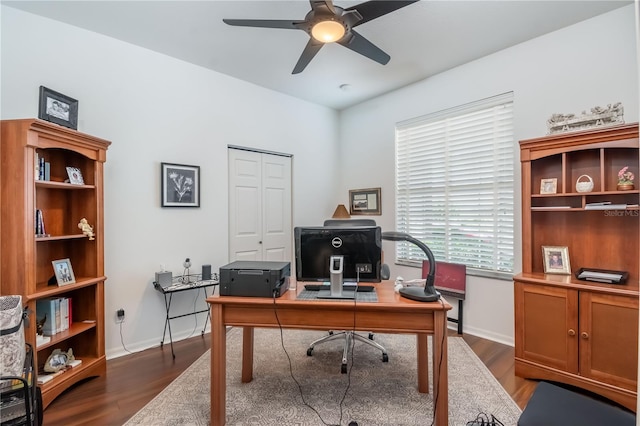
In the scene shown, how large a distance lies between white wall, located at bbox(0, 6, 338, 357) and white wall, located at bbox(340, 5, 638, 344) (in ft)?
5.60

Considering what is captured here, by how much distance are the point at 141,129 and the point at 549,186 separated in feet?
12.4

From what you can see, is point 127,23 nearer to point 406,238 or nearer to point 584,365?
point 406,238

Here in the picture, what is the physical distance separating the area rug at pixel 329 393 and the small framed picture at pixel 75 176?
5.75 ft

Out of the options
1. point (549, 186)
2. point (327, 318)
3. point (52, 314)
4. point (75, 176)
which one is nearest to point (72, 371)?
point (52, 314)

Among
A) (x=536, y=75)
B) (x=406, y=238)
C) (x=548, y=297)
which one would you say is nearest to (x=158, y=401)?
(x=406, y=238)

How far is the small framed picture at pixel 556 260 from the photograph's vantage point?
2.55 m

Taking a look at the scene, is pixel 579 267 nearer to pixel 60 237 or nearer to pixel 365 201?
pixel 365 201

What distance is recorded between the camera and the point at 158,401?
213 cm

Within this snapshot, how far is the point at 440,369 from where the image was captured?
1.68 meters

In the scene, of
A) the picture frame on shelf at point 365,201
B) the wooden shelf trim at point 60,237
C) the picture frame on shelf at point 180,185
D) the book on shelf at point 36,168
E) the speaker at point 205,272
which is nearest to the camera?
the book on shelf at point 36,168

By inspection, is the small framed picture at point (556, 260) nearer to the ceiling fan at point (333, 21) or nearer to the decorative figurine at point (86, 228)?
the ceiling fan at point (333, 21)

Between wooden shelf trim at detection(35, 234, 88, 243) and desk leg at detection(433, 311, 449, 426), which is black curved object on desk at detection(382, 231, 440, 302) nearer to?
desk leg at detection(433, 311, 449, 426)

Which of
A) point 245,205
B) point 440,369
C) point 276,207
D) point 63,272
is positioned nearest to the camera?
point 440,369

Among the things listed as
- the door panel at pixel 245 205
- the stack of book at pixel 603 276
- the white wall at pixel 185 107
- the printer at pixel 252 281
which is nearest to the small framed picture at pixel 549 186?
the white wall at pixel 185 107
